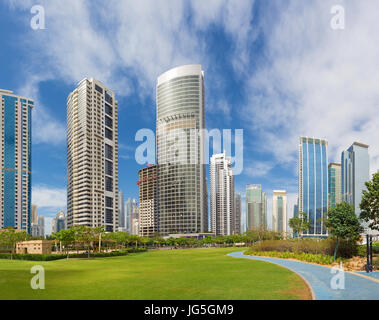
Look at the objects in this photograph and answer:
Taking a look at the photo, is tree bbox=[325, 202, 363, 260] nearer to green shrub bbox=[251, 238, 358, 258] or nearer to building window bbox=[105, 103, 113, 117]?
green shrub bbox=[251, 238, 358, 258]

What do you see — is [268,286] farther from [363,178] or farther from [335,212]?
[363,178]

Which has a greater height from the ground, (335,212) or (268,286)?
(335,212)

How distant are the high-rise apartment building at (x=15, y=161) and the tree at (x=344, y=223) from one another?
5842 inches

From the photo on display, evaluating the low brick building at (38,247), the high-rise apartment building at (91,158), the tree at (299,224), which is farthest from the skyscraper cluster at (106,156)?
the tree at (299,224)

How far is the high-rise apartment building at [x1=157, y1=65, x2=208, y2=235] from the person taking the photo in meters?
156

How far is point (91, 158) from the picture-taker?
13762 cm

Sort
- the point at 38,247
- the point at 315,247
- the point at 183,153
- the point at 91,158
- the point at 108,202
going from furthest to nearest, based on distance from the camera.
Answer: the point at 183,153, the point at 108,202, the point at 91,158, the point at 38,247, the point at 315,247

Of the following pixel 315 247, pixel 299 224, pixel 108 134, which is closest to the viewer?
Answer: pixel 315 247

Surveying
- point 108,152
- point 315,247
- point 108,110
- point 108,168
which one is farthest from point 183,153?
point 315,247

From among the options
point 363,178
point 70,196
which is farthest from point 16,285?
point 363,178

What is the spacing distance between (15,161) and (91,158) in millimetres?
42279

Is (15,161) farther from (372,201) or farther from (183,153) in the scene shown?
(372,201)
